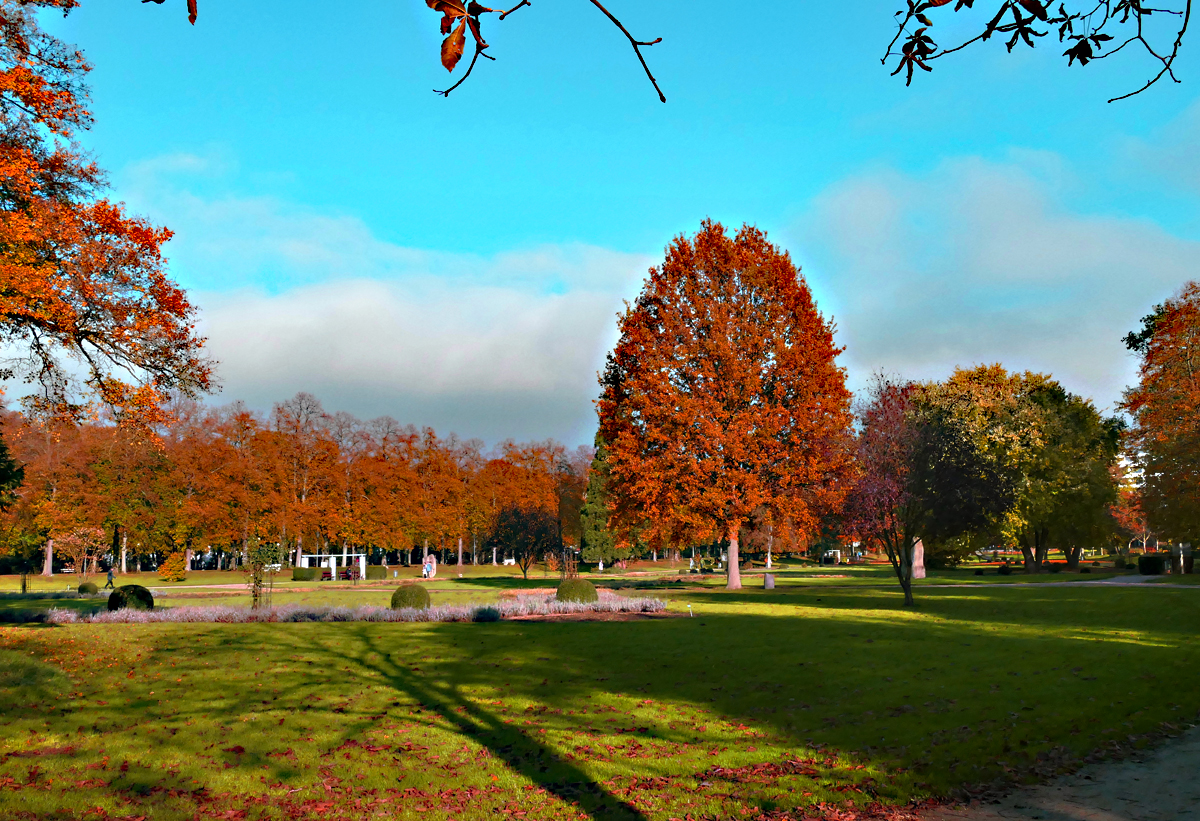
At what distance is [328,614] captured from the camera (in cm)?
2431

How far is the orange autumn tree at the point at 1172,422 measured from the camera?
119ft

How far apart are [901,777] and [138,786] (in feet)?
26.3

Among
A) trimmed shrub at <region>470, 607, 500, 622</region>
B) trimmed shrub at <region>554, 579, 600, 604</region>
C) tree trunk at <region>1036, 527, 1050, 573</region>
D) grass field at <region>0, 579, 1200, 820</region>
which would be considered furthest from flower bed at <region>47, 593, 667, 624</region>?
tree trunk at <region>1036, 527, 1050, 573</region>

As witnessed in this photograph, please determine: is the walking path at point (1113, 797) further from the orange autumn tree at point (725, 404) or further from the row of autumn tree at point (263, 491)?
the row of autumn tree at point (263, 491)

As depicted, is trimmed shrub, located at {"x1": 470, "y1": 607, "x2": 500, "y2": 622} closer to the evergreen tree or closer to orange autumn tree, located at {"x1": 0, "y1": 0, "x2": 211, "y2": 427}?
orange autumn tree, located at {"x1": 0, "y1": 0, "x2": 211, "y2": 427}

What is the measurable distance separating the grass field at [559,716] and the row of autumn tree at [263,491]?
130ft

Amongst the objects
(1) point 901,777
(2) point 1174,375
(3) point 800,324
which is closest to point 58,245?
(1) point 901,777

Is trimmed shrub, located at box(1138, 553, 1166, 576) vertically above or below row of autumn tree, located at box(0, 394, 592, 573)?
below

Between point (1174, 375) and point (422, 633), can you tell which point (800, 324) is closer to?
point (1174, 375)

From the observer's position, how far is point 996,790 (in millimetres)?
7922

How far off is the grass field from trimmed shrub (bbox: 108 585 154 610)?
6688 millimetres

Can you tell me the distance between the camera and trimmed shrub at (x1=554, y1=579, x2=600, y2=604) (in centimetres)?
2750

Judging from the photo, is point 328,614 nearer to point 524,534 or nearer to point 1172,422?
point 524,534

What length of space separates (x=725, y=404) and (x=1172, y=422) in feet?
73.7
